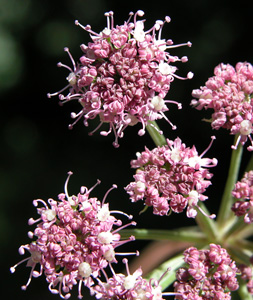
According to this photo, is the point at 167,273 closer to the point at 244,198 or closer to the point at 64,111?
the point at 244,198

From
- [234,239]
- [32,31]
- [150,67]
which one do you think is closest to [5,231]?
[32,31]

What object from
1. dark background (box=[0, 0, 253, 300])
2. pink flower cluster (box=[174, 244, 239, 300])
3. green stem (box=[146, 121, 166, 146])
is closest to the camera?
pink flower cluster (box=[174, 244, 239, 300])

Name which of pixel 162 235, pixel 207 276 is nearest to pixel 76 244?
pixel 162 235

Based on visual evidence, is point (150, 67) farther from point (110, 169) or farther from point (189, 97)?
point (110, 169)

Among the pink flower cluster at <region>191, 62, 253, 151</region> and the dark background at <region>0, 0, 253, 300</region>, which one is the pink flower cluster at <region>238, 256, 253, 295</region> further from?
the dark background at <region>0, 0, 253, 300</region>

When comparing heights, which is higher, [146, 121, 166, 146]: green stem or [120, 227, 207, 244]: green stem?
[146, 121, 166, 146]: green stem

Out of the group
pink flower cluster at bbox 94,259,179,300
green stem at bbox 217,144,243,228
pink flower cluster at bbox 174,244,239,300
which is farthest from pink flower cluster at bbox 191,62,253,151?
pink flower cluster at bbox 94,259,179,300

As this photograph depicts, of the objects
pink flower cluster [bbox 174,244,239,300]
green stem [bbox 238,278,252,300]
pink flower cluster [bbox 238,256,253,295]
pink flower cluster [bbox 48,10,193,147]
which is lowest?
green stem [bbox 238,278,252,300]

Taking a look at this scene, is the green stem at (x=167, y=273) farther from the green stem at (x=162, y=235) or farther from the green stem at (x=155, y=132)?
the green stem at (x=155, y=132)
